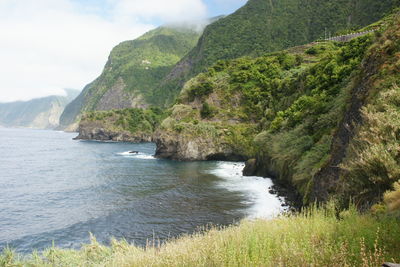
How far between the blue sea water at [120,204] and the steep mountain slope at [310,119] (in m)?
4.47

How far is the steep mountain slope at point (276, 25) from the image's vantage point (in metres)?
121

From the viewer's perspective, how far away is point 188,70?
196125 millimetres

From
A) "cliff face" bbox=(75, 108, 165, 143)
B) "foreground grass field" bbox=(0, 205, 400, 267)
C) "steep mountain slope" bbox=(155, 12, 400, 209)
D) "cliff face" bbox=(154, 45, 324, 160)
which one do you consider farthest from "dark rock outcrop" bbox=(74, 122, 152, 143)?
"foreground grass field" bbox=(0, 205, 400, 267)

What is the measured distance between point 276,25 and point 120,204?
149040 millimetres

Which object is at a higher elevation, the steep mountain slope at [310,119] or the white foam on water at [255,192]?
the steep mountain slope at [310,119]

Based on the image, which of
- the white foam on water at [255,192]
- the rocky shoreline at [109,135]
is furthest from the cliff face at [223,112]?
the rocky shoreline at [109,135]

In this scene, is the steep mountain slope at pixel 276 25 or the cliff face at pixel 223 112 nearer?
the cliff face at pixel 223 112

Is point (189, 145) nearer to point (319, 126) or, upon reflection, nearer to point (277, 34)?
point (319, 126)

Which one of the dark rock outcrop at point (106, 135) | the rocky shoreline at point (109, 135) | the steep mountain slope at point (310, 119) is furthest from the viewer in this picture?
the dark rock outcrop at point (106, 135)

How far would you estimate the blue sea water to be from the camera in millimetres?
21625

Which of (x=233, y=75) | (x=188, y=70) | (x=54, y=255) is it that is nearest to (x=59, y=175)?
(x=54, y=255)

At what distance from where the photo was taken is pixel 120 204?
2927 centimetres

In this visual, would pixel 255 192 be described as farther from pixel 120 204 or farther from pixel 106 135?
pixel 106 135

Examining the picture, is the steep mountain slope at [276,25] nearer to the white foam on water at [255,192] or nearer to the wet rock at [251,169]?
the wet rock at [251,169]
